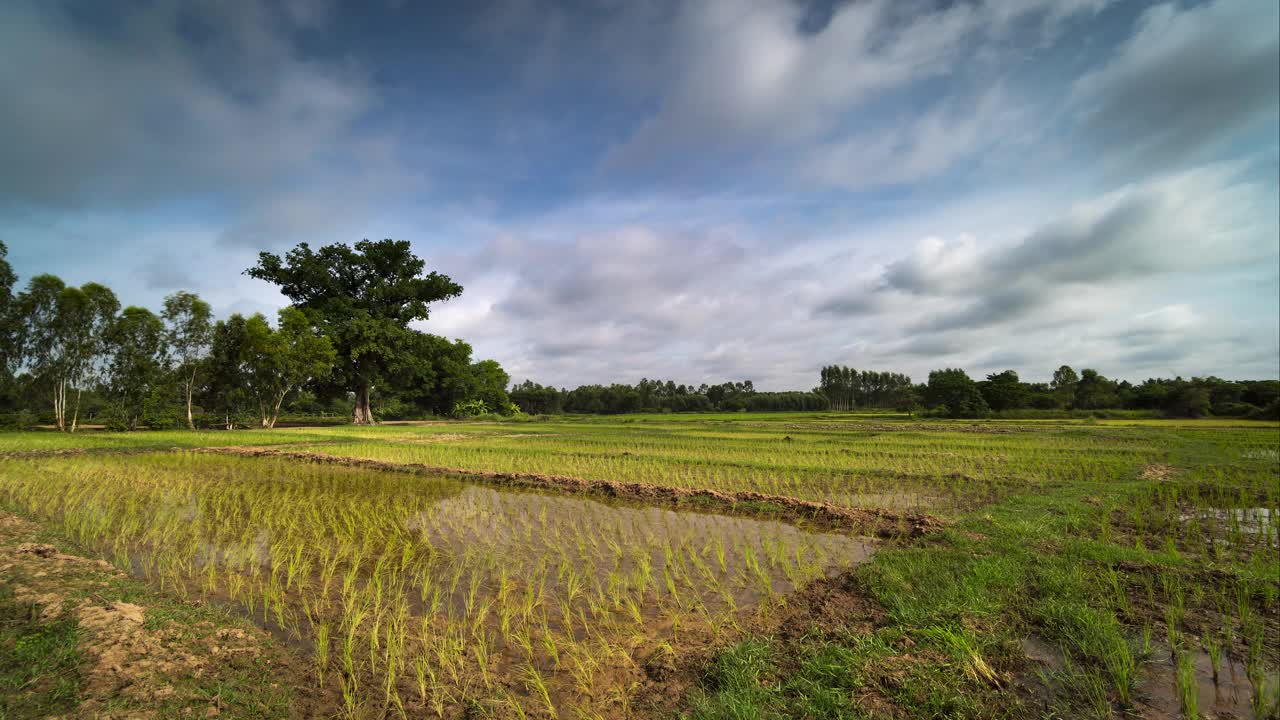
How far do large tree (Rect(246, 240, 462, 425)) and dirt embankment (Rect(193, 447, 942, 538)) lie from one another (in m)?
23.9

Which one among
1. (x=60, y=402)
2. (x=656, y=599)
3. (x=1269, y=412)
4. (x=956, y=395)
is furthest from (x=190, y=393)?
(x=1269, y=412)

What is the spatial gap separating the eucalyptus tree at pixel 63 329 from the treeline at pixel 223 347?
6 cm

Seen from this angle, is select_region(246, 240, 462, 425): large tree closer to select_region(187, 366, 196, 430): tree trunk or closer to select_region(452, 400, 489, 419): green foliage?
select_region(187, 366, 196, 430): tree trunk

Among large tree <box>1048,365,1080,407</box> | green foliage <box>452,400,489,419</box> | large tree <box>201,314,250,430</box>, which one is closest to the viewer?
large tree <box>201,314,250,430</box>

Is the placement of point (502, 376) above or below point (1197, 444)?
above

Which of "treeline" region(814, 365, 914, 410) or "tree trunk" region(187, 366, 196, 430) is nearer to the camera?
"tree trunk" region(187, 366, 196, 430)

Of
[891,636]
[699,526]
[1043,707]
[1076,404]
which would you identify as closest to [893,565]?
[891,636]

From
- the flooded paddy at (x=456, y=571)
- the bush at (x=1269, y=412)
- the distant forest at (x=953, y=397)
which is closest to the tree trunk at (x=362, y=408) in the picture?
the flooded paddy at (x=456, y=571)

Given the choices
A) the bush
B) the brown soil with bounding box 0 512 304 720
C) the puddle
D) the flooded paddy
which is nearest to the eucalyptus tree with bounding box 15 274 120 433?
the flooded paddy

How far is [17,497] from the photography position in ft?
30.2

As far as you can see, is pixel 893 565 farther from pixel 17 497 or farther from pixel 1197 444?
pixel 1197 444

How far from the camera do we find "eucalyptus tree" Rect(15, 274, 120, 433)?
2502 cm

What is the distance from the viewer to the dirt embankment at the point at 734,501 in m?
8.04

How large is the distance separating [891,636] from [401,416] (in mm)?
74399
